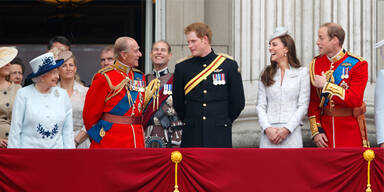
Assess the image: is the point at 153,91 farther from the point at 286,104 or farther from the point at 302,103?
the point at 302,103

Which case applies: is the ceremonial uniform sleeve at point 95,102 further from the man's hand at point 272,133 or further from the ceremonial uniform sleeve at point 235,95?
the man's hand at point 272,133

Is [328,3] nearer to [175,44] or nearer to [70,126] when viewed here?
[175,44]

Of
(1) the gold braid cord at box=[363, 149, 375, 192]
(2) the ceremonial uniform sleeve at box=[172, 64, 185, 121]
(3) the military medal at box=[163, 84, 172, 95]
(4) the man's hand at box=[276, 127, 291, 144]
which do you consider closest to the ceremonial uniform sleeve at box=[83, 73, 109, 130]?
(2) the ceremonial uniform sleeve at box=[172, 64, 185, 121]

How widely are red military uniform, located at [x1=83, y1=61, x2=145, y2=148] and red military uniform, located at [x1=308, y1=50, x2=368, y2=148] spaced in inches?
66.7

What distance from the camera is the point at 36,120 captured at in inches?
278

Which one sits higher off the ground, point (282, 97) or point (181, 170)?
point (282, 97)

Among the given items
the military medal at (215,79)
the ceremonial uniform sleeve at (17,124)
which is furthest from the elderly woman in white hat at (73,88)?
the military medal at (215,79)

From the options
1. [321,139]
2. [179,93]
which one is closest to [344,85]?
[321,139]

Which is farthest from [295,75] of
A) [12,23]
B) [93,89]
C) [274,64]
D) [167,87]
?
[12,23]

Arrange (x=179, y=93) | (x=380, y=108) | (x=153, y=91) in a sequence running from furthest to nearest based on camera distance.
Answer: (x=153, y=91) → (x=179, y=93) → (x=380, y=108)

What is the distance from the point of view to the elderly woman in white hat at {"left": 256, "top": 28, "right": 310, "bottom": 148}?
7.73 metres

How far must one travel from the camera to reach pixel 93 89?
7.52 meters

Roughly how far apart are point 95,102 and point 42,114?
0.56 metres

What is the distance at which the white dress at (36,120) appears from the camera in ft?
23.0
